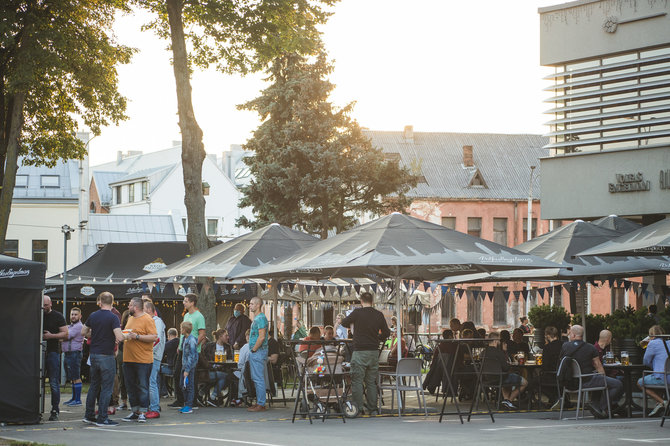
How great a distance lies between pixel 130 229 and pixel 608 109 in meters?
49.0

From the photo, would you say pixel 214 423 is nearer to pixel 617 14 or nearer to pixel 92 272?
pixel 617 14

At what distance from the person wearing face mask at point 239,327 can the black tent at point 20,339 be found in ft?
20.1

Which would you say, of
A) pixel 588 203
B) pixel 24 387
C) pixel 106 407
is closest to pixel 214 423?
pixel 106 407

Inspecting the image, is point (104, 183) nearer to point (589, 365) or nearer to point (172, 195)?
point (172, 195)

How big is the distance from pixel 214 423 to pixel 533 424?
15.0 ft

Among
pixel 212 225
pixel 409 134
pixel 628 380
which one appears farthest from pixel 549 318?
pixel 212 225

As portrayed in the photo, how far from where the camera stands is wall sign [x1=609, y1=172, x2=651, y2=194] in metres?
26.1

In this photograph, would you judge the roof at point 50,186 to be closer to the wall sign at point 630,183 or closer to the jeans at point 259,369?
the wall sign at point 630,183

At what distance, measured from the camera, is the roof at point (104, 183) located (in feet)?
289

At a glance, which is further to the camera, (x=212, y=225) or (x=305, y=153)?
(x=212, y=225)

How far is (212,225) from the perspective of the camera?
79.5 meters

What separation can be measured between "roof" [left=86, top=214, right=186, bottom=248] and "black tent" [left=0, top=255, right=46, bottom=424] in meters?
55.1

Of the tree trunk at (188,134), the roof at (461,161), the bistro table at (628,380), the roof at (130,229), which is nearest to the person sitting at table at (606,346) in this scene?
the bistro table at (628,380)

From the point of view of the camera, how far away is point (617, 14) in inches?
1051
